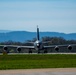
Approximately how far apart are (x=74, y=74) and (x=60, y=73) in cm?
109

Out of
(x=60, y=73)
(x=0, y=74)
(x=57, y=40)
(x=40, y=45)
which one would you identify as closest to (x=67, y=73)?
(x=60, y=73)

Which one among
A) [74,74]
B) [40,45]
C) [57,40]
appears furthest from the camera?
[57,40]

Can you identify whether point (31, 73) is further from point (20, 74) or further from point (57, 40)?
point (57, 40)

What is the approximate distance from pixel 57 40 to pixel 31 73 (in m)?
155

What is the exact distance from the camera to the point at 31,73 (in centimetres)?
2261

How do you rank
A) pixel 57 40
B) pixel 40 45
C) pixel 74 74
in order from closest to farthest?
pixel 74 74, pixel 40 45, pixel 57 40

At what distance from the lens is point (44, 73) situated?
22.4 m

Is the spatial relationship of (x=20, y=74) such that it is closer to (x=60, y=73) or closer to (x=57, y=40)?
(x=60, y=73)

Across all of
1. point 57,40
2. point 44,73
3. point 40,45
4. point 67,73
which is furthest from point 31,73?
point 57,40

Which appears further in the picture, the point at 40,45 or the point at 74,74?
the point at 40,45

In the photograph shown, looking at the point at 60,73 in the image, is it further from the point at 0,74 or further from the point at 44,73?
the point at 0,74

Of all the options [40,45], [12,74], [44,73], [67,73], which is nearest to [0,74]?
[12,74]

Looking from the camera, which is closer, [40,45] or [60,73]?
[60,73]

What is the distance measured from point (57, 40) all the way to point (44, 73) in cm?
15565
